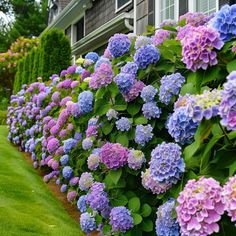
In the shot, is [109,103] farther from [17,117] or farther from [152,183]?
[17,117]

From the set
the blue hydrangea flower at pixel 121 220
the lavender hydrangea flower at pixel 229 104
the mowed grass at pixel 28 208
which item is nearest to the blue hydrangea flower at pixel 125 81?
the blue hydrangea flower at pixel 121 220

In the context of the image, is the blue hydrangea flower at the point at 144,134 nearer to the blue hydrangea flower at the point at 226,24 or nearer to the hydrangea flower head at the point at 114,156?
the hydrangea flower head at the point at 114,156

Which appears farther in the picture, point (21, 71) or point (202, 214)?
point (21, 71)

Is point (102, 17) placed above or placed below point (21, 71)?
above

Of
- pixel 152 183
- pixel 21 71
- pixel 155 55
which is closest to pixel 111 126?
pixel 155 55

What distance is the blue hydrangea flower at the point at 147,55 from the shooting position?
10.4 feet

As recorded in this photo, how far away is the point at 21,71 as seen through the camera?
1702 cm

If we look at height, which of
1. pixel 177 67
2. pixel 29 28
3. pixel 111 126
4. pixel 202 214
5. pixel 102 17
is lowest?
pixel 202 214

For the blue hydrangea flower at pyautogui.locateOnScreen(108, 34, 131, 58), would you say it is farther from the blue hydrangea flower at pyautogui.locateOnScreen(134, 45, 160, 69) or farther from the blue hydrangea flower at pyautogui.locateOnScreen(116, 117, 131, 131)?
the blue hydrangea flower at pyautogui.locateOnScreen(116, 117, 131, 131)

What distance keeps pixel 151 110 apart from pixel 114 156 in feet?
1.29

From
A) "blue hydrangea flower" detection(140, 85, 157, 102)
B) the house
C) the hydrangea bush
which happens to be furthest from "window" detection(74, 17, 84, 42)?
"blue hydrangea flower" detection(140, 85, 157, 102)

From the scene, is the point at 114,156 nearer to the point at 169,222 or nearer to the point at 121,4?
the point at 169,222

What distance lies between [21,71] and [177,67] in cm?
1437

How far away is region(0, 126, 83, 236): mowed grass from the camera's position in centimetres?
489
